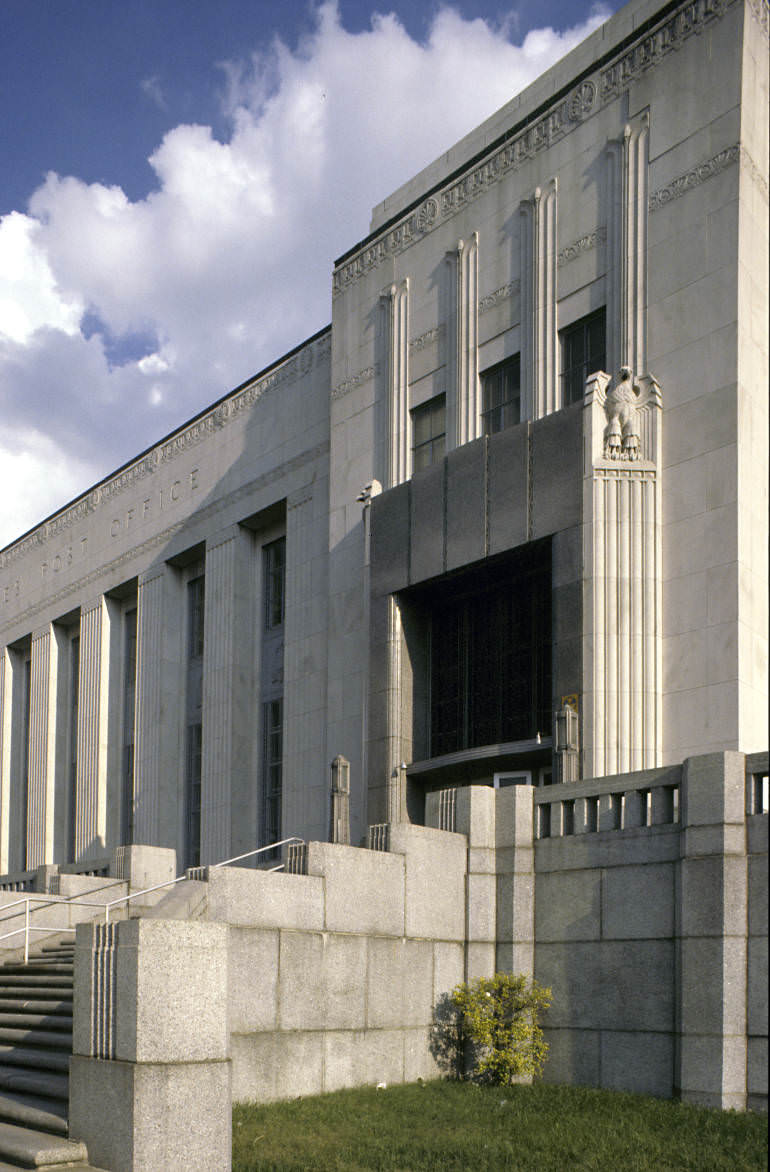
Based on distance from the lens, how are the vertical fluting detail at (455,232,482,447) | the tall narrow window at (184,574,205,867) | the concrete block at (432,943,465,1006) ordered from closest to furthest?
the concrete block at (432,943,465,1006) → the vertical fluting detail at (455,232,482,447) → the tall narrow window at (184,574,205,867)

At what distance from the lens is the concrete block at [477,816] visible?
1844cm

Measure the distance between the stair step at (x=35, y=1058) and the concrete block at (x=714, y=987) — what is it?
7284 millimetres

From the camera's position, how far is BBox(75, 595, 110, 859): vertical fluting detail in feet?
129

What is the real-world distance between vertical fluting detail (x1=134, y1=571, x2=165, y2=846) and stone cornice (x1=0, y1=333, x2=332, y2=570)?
3820mm

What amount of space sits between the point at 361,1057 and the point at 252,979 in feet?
7.43

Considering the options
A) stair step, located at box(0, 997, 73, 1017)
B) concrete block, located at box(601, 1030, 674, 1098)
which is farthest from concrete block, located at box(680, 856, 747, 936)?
stair step, located at box(0, 997, 73, 1017)

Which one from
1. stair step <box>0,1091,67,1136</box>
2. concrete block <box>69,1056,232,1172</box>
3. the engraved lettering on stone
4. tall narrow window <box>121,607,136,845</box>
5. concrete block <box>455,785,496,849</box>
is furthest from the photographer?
tall narrow window <box>121,607,136,845</box>

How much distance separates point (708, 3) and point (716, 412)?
24.3ft

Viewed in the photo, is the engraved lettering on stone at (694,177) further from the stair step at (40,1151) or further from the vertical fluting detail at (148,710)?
the vertical fluting detail at (148,710)

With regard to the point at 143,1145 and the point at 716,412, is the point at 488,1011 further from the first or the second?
the point at 716,412

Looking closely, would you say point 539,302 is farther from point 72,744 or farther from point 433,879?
point 72,744

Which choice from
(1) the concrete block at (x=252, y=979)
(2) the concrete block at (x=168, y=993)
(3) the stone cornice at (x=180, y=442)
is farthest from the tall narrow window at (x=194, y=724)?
(2) the concrete block at (x=168, y=993)

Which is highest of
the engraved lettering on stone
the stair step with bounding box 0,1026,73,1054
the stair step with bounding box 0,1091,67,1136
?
the engraved lettering on stone

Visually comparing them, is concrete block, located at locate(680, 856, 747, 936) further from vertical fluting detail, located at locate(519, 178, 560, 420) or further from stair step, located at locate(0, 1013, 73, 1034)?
vertical fluting detail, located at locate(519, 178, 560, 420)
